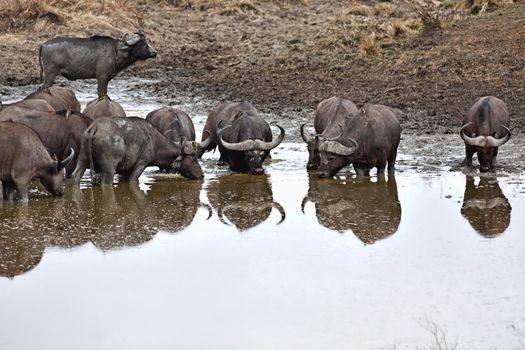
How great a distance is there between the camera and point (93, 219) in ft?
41.1

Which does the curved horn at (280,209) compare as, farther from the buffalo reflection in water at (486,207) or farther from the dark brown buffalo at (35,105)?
the dark brown buffalo at (35,105)

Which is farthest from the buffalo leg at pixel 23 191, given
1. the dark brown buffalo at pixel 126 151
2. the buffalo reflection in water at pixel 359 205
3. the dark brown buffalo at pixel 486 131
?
the dark brown buffalo at pixel 486 131

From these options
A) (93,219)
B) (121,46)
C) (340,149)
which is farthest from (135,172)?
(121,46)

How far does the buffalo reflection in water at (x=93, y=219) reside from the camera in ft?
36.5

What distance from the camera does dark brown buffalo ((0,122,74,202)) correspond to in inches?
514

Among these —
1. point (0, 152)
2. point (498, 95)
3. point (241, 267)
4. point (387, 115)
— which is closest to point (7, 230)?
point (0, 152)

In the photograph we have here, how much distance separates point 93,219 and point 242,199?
2.16m

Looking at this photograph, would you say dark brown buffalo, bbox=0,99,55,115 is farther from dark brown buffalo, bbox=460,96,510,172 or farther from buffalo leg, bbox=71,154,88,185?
dark brown buffalo, bbox=460,96,510,172

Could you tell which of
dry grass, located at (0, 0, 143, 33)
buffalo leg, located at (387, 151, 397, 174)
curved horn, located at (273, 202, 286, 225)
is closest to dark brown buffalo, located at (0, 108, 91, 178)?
curved horn, located at (273, 202, 286, 225)

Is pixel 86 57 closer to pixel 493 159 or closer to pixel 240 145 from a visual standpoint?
pixel 240 145

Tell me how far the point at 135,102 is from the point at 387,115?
27.8ft

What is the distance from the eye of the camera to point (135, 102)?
75.3ft

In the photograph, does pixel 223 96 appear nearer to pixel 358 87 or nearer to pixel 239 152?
pixel 358 87

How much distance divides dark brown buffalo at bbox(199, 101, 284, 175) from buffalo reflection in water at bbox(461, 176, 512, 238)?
2910mm
